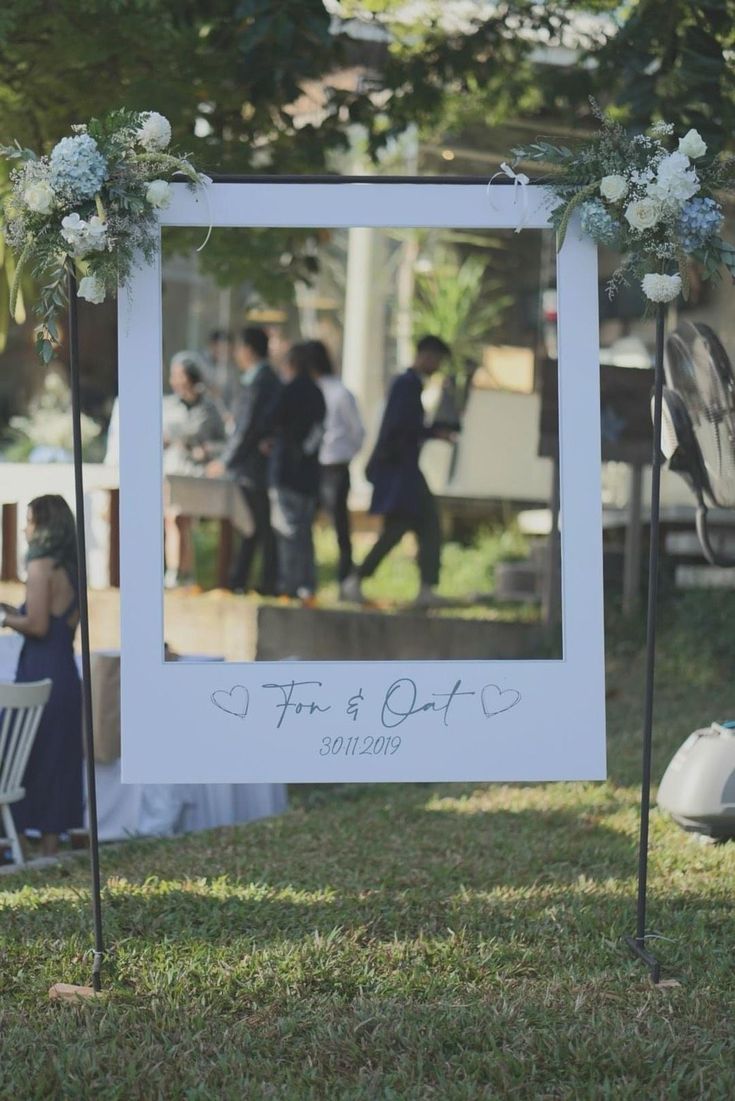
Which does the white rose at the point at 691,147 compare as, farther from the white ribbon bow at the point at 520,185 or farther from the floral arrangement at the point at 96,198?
the floral arrangement at the point at 96,198

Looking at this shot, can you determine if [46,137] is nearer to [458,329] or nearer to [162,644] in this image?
[162,644]

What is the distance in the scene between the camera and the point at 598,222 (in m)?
4.11

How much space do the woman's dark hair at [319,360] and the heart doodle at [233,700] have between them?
23.2 feet

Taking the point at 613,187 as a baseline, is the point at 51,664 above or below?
below

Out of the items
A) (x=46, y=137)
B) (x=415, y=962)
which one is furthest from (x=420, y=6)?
(x=415, y=962)

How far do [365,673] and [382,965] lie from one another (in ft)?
2.74

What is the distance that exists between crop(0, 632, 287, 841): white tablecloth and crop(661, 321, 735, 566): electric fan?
2392 mm

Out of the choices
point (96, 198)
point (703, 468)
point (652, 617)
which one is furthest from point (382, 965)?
point (703, 468)

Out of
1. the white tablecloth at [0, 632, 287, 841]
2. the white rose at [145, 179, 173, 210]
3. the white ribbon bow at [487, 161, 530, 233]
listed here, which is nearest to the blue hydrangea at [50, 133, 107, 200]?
the white rose at [145, 179, 173, 210]

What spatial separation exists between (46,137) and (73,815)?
3.42 m

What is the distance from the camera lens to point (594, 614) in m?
4.29

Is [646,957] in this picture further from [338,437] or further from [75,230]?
[338,437]

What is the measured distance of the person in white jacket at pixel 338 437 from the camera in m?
11.4

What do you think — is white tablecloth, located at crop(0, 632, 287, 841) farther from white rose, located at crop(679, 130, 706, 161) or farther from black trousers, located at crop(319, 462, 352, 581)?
black trousers, located at crop(319, 462, 352, 581)
